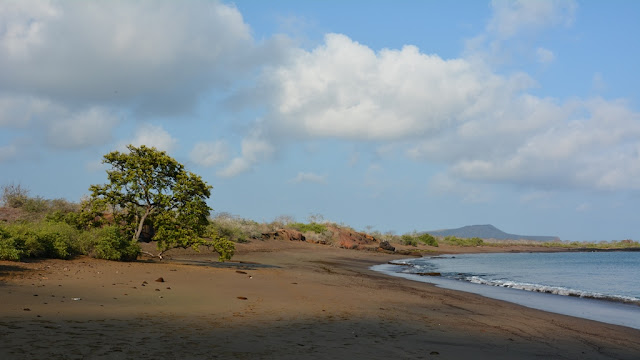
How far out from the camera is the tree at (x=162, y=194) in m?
21.3

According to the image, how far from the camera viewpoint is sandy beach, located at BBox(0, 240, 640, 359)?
7.42 meters

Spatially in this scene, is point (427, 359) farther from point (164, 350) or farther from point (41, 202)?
point (41, 202)

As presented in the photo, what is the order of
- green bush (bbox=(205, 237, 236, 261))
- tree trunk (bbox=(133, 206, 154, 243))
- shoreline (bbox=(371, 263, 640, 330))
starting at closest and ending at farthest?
shoreline (bbox=(371, 263, 640, 330)) → green bush (bbox=(205, 237, 236, 261)) → tree trunk (bbox=(133, 206, 154, 243))

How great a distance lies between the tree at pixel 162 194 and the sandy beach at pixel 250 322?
4278 mm

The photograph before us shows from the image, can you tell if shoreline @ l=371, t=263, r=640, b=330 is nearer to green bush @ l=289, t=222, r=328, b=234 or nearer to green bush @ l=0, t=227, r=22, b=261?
green bush @ l=0, t=227, r=22, b=261

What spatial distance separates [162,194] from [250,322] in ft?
45.0

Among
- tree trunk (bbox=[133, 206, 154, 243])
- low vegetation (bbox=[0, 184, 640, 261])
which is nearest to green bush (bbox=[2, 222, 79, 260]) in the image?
low vegetation (bbox=[0, 184, 640, 261])

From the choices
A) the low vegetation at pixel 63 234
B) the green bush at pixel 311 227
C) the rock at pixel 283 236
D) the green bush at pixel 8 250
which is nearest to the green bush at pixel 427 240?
the green bush at pixel 311 227

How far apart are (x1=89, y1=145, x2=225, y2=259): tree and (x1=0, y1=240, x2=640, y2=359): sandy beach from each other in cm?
428

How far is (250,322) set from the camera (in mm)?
9688

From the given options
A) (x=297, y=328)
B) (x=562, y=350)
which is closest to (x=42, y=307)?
(x=297, y=328)

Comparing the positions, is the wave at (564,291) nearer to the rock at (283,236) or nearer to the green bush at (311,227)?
the rock at (283,236)

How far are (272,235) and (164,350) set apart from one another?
40.0 m

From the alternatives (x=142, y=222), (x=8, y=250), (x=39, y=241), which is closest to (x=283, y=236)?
(x=142, y=222)
